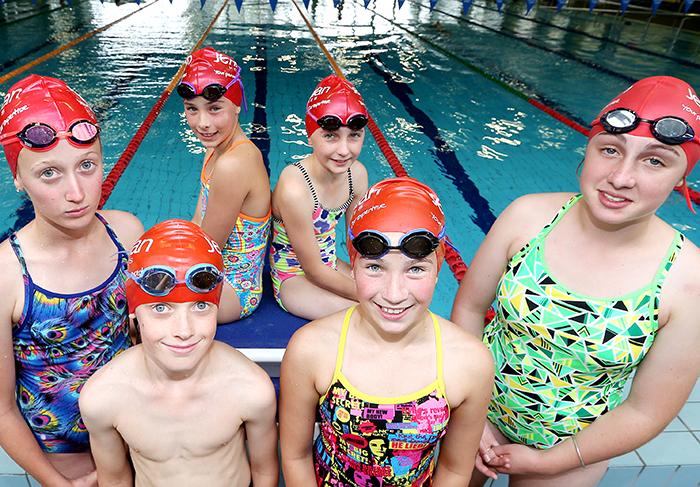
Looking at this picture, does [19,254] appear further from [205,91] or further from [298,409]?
[205,91]

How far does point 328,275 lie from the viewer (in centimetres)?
253

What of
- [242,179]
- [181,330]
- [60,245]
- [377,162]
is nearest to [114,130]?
[377,162]

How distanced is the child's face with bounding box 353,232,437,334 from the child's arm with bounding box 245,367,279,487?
43cm

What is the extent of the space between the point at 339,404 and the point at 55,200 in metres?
0.99

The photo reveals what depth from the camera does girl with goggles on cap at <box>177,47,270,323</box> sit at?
2326 millimetres

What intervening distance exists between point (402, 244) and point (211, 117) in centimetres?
146

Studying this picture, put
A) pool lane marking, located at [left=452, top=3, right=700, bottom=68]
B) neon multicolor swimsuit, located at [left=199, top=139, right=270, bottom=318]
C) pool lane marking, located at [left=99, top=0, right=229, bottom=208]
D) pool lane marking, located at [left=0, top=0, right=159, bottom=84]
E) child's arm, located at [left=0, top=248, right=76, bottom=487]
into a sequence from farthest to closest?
pool lane marking, located at [left=452, top=3, right=700, bottom=68], pool lane marking, located at [left=0, top=0, right=159, bottom=84], pool lane marking, located at [left=99, top=0, right=229, bottom=208], neon multicolor swimsuit, located at [left=199, top=139, right=270, bottom=318], child's arm, located at [left=0, top=248, right=76, bottom=487]

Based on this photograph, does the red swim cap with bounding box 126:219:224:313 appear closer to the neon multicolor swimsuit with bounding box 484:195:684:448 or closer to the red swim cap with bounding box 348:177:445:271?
the red swim cap with bounding box 348:177:445:271

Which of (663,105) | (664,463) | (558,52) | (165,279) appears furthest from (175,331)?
(558,52)

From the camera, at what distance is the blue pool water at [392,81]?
4.94 metres

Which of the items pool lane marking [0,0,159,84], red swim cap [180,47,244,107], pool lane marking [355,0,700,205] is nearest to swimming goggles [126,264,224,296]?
red swim cap [180,47,244,107]

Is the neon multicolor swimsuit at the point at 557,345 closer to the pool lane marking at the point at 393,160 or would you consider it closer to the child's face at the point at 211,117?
the child's face at the point at 211,117

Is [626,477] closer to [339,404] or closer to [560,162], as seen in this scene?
[339,404]

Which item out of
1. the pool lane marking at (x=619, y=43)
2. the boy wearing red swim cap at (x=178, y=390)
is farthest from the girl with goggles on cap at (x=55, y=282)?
the pool lane marking at (x=619, y=43)
